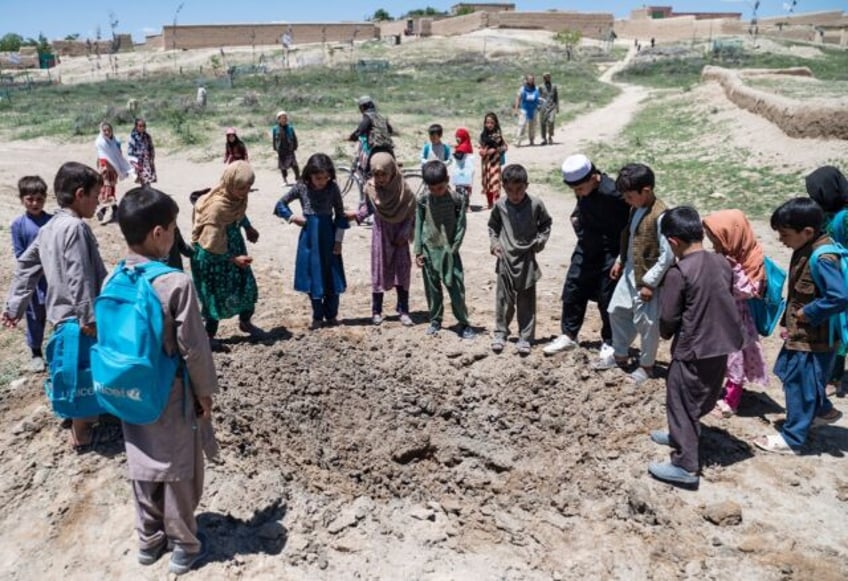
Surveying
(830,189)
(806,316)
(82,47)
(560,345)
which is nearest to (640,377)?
(560,345)

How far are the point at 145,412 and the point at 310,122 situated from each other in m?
17.7

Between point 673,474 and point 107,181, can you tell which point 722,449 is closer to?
point 673,474

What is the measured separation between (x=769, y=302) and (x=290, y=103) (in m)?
23.4

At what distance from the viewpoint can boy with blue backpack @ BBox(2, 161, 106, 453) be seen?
3.37 meters

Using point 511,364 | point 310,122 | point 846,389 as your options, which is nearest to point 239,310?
point 511,364

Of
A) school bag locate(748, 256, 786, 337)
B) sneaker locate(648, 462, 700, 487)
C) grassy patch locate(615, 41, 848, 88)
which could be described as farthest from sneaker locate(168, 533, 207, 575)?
grassy patch locate(615, 41, 848, 88)

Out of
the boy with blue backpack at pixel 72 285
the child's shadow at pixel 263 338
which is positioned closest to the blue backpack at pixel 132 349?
the boy with blue backpack at pixel 72 285

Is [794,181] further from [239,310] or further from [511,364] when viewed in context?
[239,310]

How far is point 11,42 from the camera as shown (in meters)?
82.8

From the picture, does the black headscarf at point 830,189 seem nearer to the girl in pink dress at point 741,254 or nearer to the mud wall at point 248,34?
the girl in pink dress at point 741,254

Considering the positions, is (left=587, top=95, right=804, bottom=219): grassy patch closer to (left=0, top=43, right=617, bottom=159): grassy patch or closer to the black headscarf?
(left=0, top=43, right=617, bottom=159): grassy patch

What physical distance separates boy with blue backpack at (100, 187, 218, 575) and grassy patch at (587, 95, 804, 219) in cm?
853

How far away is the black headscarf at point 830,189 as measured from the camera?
4.05 m

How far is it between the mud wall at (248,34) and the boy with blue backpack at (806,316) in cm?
6829
